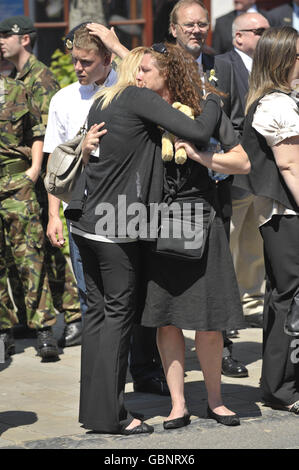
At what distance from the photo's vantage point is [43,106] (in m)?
7.27

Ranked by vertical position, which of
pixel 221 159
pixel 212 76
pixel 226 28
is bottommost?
pixel 226 28

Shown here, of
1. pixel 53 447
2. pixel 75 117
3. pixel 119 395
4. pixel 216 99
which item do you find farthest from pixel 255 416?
pixel 75 117

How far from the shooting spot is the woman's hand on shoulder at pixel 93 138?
5.03 m

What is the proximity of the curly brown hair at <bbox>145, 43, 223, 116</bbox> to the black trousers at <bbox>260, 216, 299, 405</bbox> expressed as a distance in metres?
0.96

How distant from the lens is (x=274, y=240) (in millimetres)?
5688

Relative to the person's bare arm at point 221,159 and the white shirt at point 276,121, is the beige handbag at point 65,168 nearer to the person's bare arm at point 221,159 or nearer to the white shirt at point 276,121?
the person's bare arm at point 221,159

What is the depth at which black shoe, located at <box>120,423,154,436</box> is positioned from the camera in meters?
5.13

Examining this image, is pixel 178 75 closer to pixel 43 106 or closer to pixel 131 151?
pixel 131 151

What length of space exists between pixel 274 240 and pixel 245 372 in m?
1.08

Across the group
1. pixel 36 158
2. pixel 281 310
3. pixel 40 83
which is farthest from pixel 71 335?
pixel 281 310

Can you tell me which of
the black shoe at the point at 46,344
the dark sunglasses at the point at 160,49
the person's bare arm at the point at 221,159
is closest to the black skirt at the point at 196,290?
the person's bare arm at the point at 221,159

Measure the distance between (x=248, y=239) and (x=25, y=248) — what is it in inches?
70.0

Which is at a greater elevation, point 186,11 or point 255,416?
point 186,11

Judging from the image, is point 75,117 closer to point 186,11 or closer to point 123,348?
point 186,11
